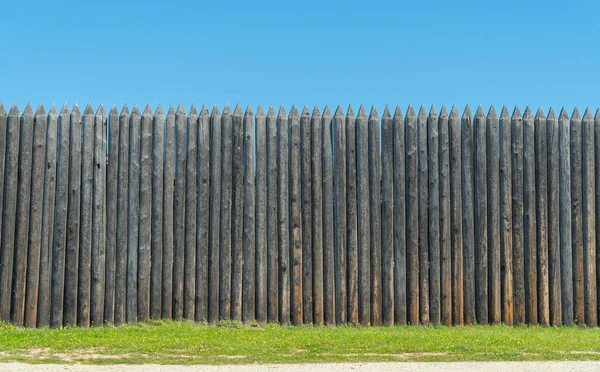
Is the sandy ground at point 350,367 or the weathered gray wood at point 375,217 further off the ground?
the weathered gray wood at point 375,217

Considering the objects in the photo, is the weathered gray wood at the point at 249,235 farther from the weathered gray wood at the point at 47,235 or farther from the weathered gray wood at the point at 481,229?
the weathered gray wood at the point at 481,229

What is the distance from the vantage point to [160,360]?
299 inches

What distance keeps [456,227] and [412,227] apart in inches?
23.0

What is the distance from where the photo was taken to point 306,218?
1052cm

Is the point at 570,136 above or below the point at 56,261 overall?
above

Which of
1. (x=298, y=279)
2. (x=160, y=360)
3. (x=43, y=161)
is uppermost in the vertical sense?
(x=43, y=161)

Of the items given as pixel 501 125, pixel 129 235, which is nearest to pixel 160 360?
pixel 129 235

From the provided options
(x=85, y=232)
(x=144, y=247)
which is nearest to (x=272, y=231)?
(x=144, y=247)

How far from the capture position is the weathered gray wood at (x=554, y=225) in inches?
429

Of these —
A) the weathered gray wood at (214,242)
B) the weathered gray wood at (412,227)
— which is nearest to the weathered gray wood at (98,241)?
the weathered gray wood at (214,242)

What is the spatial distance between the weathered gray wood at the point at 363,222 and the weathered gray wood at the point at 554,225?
2.45m

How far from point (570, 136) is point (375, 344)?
4384 mm

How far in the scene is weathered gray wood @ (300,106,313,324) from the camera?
34.5 ft

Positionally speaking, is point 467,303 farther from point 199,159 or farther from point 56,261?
point 56,261
